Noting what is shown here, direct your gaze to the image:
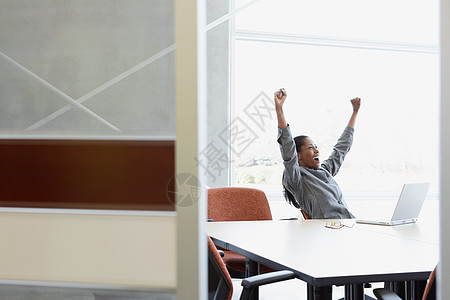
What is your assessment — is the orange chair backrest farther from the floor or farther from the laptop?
the floor

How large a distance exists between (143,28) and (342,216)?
8.51 feet

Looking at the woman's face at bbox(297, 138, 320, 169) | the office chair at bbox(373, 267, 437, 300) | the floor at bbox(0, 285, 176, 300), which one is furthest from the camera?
the woman's face at bbox(297, 138, 320, 169)

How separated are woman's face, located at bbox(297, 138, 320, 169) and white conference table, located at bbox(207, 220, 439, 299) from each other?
696mm

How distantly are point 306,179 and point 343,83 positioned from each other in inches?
94.1

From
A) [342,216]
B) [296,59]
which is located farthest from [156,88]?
[296,59]

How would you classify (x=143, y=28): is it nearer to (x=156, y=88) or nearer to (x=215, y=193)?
(x=156, y=88)

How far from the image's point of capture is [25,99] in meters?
1.36

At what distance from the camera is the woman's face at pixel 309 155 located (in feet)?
12.1

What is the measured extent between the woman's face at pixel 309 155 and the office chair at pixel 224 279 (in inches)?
74.8

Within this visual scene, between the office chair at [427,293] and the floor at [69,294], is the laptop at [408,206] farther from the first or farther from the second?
the floor at [69,294]

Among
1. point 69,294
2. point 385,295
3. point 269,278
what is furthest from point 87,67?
point 385,295

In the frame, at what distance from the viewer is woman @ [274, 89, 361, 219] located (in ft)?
11.0

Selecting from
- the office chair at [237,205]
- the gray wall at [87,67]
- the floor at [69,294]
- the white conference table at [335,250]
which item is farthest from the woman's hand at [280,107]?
the floor at [69,294]

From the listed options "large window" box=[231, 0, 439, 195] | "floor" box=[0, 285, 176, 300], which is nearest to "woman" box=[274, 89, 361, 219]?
"large window" box=[231, 0, 439, 195]
